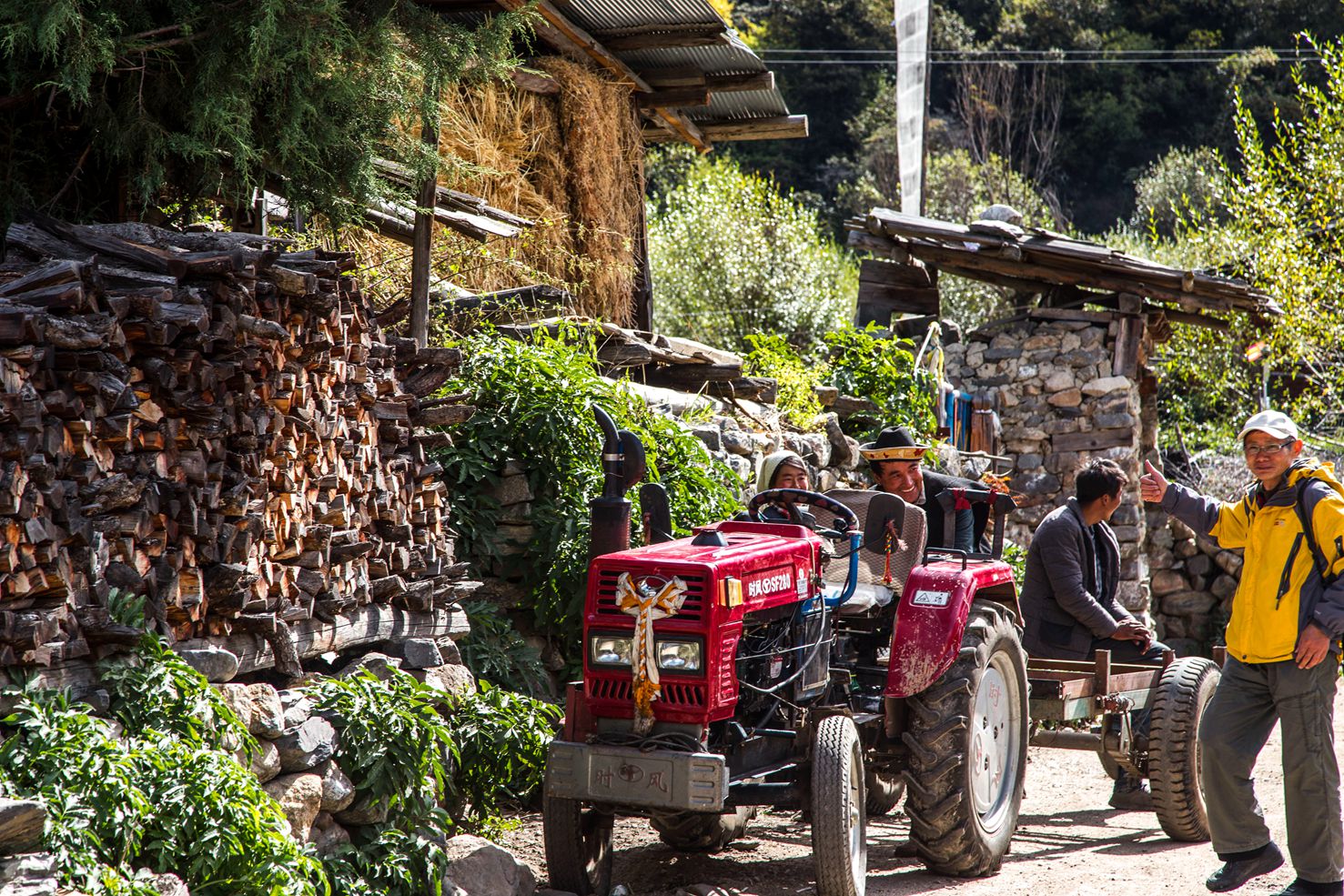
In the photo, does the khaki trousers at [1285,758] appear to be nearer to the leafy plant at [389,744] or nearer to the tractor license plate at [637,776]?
the tractor license plate at [637,776]

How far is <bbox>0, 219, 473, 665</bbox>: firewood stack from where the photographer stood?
139 inches

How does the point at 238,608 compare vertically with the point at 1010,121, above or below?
below

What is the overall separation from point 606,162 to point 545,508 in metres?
4.43

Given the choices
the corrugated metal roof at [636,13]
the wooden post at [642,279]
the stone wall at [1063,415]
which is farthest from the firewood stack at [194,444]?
the stone wall at [1063,415]

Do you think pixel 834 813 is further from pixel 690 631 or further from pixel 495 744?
pixel 495 744

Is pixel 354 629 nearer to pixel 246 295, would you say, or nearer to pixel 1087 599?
pixel 246 295

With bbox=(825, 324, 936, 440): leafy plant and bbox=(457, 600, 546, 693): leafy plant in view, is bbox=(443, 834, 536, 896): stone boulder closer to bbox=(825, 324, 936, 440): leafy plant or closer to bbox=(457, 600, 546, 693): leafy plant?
bbox=(457, 600, 546, 693): leafy plant

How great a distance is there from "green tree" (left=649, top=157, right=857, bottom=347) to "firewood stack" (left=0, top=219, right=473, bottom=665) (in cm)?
1696

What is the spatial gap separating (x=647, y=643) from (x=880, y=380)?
6584 mm

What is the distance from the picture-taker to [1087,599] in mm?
6148

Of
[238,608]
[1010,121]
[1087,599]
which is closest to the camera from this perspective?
[238,608]

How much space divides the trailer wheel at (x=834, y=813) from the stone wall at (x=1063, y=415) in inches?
332

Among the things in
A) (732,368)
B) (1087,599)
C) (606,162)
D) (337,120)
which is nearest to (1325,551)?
(1087,599)

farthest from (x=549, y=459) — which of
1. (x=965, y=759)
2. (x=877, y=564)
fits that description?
(x=965, y=759)
